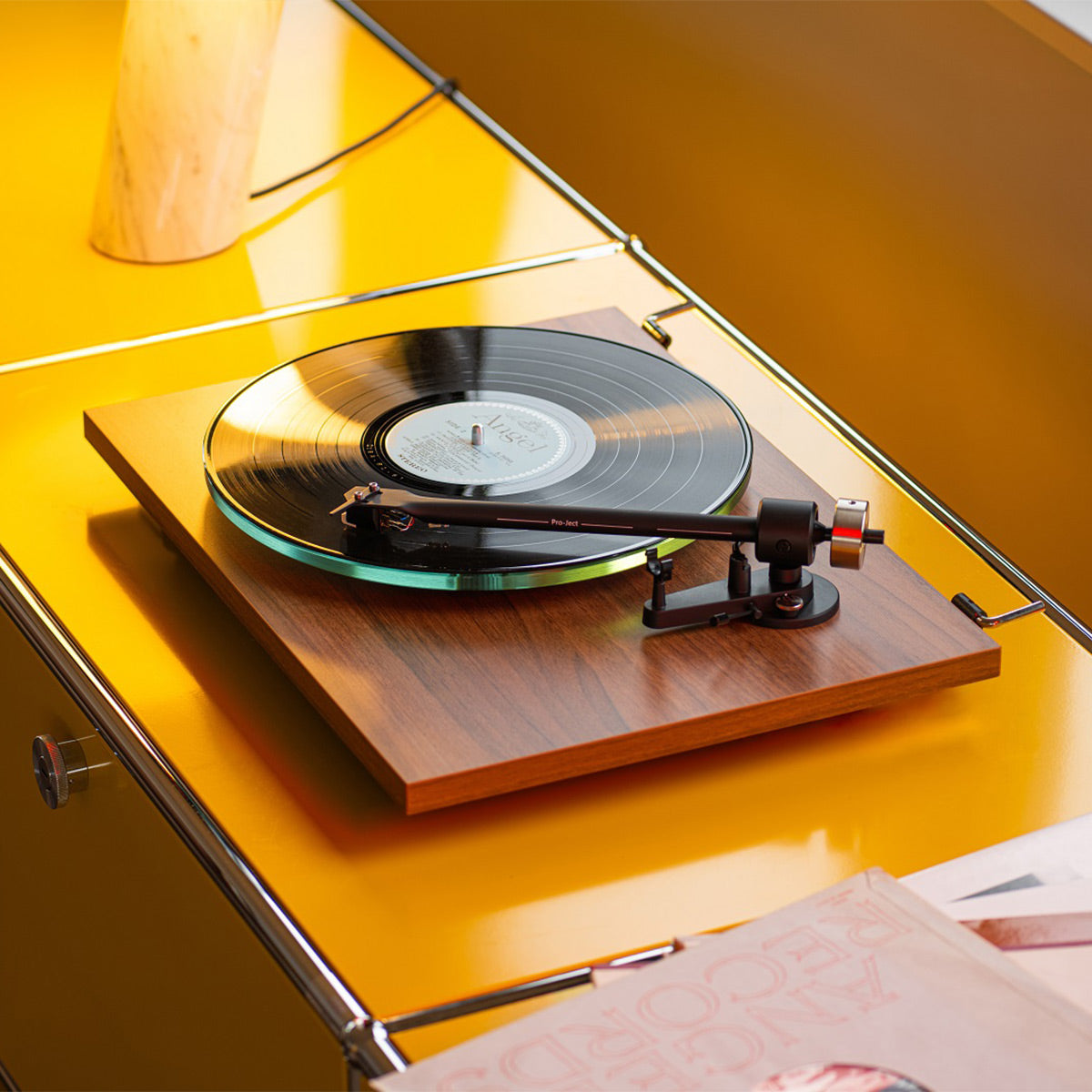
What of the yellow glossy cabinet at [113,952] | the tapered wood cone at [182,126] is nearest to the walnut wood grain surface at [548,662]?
the yellow glossy cabinet at [113,952]

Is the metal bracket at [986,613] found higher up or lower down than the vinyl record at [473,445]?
lower down

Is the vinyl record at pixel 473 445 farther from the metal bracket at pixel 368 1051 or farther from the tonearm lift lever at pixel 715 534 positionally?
the metal bracket at pixel 368 1051

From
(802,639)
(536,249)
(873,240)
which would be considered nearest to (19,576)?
(802,639)

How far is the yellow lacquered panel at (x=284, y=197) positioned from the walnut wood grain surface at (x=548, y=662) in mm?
430

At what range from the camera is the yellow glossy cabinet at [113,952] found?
817 millimetres

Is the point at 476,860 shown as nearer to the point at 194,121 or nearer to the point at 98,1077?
the point at 98,1077

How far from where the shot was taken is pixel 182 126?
1.37 meters

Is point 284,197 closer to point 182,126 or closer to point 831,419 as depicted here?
point 182,126

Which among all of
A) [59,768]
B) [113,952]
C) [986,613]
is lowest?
[113,952]

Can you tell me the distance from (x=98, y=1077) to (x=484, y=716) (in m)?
0.46

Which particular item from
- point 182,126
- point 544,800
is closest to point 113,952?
point 544,800

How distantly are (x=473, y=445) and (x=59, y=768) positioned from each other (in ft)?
1.04

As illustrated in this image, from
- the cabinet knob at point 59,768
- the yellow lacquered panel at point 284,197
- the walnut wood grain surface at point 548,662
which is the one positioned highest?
the yellow lacquered panel at point 284,197

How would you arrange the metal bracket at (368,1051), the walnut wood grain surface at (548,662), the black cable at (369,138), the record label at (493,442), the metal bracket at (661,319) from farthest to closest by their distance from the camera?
the black cable at (369,138) → the metal bracket at (661,319) → the record label at (493,442) → the walnut wood grain surface at (548,662) → the metal bracket at (368,1051)
